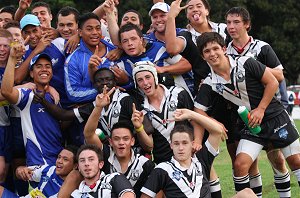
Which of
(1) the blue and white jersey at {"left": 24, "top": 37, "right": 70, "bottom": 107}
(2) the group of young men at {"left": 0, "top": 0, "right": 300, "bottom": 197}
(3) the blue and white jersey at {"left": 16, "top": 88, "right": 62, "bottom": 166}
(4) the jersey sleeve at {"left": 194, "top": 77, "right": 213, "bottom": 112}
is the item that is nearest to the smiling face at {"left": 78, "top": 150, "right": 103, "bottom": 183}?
(2) the group of young men at {"left": 0, "top": 0, "right": 300, "bottom": 197}

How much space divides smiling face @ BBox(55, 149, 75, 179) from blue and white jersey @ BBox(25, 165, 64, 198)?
0.34 ft

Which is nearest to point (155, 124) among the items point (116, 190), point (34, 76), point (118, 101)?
point (118, 101)

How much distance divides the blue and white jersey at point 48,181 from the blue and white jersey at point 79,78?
3.11 feet

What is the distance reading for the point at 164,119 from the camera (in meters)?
8.59

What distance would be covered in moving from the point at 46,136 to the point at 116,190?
1465 mm

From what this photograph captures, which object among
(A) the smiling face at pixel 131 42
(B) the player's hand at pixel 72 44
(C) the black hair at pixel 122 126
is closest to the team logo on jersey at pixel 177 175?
(C) the black hair at pixel 122 126

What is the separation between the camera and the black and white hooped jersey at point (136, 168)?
8.31 meters

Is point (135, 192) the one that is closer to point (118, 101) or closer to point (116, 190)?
point (116, 190)

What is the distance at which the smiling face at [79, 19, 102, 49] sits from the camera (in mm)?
9047

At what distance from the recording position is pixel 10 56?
8.49m

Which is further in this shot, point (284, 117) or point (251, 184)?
point (251, 184)

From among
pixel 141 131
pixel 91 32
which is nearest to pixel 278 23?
pixel 91 32

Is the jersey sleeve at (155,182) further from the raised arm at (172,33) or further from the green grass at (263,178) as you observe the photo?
the green grass at (263,178)

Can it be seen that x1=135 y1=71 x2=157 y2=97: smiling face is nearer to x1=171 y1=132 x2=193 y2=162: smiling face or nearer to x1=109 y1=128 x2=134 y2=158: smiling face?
x1=109 y1=128 x2=134 y2=158: smiling face
